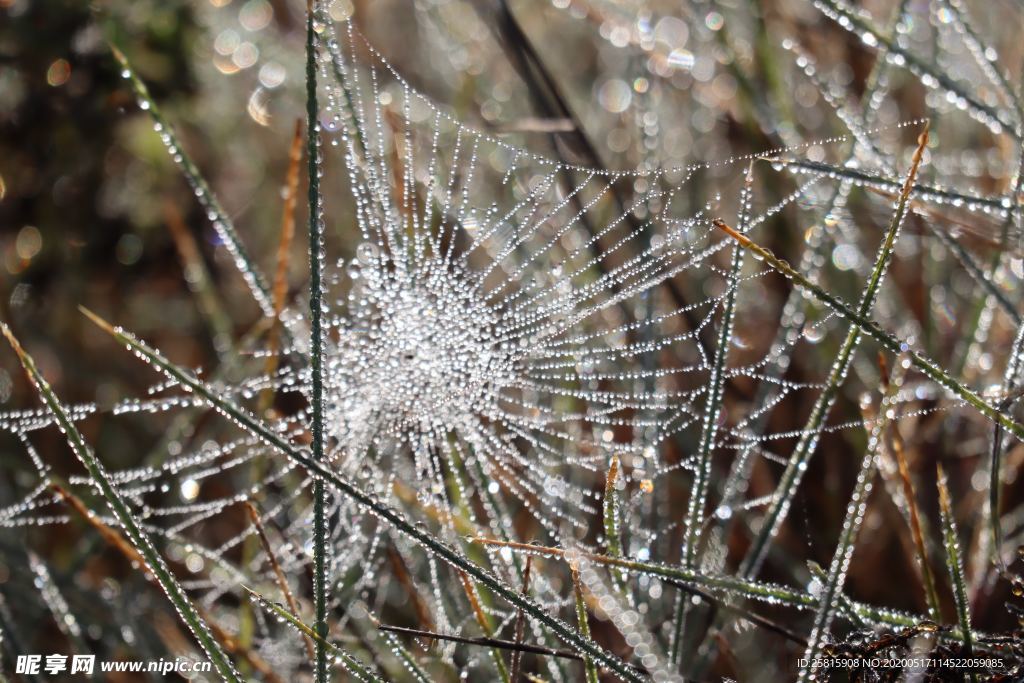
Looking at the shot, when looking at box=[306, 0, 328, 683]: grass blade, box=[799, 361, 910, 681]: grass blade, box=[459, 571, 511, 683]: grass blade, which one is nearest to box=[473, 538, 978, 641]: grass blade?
box=[799, 361, 910, 681]: grass blade

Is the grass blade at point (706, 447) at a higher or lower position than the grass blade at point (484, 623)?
higher

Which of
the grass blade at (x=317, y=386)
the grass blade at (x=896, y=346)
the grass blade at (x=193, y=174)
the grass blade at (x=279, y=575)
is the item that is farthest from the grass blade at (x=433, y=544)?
the grass blade at (x=193, y=174)

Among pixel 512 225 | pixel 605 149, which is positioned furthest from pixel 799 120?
pixel 512 225

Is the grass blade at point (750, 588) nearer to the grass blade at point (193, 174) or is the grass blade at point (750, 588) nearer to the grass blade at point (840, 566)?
the grass blade at point (840, 566)

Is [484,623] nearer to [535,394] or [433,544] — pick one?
[433,544]

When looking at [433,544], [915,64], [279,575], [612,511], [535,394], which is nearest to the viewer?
[433,544]

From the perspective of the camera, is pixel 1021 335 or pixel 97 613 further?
pixel 97 613

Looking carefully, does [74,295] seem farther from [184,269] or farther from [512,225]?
[512,225]

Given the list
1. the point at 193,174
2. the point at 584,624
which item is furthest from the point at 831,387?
the point at 193,174
